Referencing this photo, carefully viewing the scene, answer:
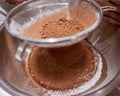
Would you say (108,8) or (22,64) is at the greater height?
(108,8)

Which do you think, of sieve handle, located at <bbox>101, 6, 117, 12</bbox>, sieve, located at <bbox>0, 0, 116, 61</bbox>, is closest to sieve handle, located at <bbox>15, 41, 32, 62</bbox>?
sieve, located at <bbox>0, 0, 116, 61</bbox>

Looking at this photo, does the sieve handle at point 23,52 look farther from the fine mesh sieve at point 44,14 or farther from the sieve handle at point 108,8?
the sieve handle at point 108,8

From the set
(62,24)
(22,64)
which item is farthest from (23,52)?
(62,24)

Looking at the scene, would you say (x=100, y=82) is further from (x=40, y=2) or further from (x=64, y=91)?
(x=40, y=2)

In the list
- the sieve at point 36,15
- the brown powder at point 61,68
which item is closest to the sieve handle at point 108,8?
the sieve at point 36,15

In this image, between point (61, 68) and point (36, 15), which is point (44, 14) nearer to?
point (36, 15)

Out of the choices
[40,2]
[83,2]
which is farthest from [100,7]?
[40,2]
